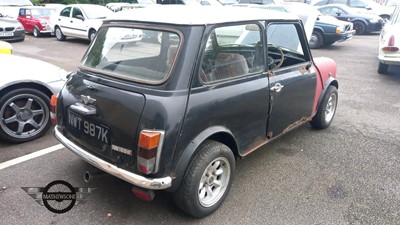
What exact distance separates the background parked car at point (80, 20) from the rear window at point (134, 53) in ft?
30.7

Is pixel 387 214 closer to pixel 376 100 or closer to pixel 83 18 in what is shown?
pixel 376 100

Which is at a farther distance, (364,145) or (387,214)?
(364,145)

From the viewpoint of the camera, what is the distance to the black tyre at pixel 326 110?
4410 mm

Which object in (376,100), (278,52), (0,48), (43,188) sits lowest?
(43,188)

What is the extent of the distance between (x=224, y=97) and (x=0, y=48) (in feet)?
15.3

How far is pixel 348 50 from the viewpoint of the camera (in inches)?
456

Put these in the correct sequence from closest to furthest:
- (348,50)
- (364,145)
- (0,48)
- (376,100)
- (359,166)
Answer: (359,166)
(364,145)
(0,48)
(376,100)
(348,50)

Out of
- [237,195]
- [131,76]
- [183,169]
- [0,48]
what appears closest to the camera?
[183,169]

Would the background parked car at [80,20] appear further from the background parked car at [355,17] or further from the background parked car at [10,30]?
the background parked car at [355,17]

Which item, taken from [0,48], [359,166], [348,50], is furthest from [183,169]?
[348,50]

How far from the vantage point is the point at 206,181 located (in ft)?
9.10

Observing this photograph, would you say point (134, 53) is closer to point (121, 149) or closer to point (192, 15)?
point (192, 15)

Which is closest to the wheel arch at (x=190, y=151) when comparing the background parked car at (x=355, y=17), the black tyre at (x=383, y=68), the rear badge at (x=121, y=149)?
the rear badge at (x=121, y=149)
